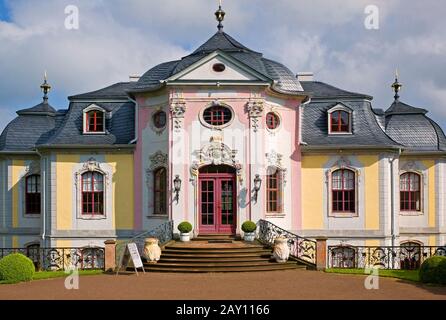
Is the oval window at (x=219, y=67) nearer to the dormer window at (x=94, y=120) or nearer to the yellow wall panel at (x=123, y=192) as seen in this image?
the yellow wall panel at (x=123, y=192)

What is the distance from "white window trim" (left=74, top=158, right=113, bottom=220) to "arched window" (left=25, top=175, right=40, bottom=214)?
12.0ft

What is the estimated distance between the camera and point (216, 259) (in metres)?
22.0

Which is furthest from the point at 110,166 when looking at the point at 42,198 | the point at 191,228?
the point at 191,228

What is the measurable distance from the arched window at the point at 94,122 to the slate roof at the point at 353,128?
9.16 metres

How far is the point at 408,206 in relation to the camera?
30.9 meters

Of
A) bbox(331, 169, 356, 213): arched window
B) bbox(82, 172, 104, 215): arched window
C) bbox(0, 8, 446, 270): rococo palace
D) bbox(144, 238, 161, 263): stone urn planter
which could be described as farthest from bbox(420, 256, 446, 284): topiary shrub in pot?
bbox(82, 172, 104, 215): arched window

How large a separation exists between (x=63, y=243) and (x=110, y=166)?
3947 millimetres

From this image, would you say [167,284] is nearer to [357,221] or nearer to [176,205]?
[176,205]

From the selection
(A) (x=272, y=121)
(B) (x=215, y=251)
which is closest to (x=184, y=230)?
(B) (x=215, y=251)

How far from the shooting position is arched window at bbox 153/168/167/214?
90.4 ft

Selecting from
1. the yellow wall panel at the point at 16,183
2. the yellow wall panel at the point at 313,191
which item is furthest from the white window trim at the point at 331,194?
the yellow wall panel at the point at 16,183

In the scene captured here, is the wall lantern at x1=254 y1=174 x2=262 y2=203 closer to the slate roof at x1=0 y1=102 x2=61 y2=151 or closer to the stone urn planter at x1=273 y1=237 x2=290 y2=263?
the stone urn planter at x1=273 y1=237 x2=290 y2=263

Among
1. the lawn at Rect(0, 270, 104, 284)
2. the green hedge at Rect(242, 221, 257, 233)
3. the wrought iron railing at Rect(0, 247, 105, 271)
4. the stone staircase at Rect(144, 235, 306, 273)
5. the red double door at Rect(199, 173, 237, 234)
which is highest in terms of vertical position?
the red double door at Rect(199, 173, 237, 234)

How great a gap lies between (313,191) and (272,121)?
12.3 feet
